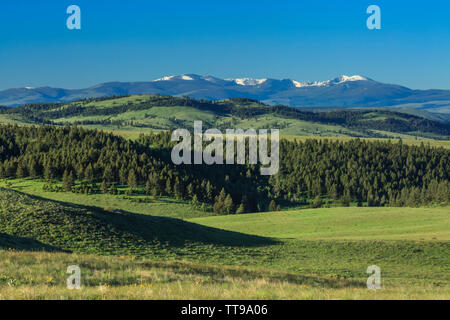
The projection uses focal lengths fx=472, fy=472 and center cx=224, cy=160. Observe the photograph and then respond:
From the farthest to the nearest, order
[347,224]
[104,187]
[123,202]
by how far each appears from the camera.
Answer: [104,187] → [123,202] → [347,224]

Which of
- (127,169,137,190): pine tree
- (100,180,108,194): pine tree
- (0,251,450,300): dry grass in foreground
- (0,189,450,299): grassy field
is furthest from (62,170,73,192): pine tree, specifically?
(0,251,450,300): dry grass in foreground

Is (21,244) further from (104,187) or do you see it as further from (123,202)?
(104,187)

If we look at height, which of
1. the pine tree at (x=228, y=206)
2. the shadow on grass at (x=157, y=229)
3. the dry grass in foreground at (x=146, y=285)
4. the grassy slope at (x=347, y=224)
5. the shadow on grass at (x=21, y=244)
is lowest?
the pine tree at (x=228, y=206)

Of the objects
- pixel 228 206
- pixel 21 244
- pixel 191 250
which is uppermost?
pixel 21 244

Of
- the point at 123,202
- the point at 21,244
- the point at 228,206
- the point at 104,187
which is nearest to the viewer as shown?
the point at 21,244

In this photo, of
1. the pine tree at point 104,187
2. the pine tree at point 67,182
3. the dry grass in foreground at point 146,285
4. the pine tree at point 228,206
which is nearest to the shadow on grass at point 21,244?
the dry grass in foreground at point 146,285

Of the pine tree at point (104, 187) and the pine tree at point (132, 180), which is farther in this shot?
the pine tree at point (132, 180)

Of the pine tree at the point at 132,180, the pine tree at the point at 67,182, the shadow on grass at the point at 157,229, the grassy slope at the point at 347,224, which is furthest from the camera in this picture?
the pine tree at the point at 132,180

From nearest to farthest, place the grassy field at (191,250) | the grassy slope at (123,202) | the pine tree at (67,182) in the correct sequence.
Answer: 1. the grassy field at (191,250)
2. the grassy slope at (123,202)
3. the pine tree at (67,182)

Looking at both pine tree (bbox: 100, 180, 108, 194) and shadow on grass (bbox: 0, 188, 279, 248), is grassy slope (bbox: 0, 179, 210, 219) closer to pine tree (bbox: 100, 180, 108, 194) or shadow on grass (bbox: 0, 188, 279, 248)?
pine tree (bbox: 100, 180, 108, 194)

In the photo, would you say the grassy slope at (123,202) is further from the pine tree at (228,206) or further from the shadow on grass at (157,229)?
the shadow on grass at (157,229)

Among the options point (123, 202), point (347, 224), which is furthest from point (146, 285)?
point (123, 202)

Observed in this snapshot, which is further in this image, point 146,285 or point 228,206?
point 228,206
